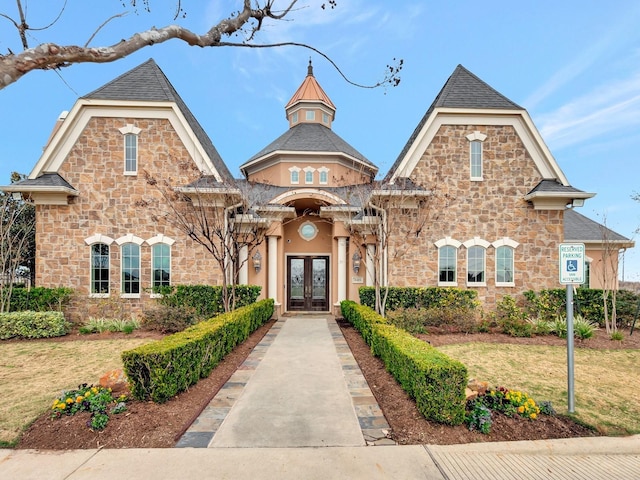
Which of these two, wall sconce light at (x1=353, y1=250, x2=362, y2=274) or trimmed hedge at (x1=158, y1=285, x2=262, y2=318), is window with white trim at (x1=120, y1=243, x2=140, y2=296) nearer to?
trimmed hedge at (x1=158, y1=285, x2=262, y2=318)

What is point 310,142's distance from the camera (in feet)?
58.3

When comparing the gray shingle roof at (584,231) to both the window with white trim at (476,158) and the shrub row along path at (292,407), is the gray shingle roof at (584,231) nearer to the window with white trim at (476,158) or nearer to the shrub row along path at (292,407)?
the window with white trim at (476,158)

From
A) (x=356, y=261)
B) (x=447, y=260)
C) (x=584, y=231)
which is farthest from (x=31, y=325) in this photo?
(x=584, y=231)

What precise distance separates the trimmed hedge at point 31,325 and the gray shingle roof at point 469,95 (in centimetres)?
1172

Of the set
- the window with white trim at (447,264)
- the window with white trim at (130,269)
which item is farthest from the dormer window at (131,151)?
the window with white trim at (447,264)

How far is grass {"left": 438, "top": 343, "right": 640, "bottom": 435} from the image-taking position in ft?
16.6

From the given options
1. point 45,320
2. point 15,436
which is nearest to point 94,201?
point 45,320

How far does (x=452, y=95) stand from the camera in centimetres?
1297

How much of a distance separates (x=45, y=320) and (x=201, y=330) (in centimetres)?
712

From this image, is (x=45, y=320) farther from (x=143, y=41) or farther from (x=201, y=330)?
(x=143, y=41)

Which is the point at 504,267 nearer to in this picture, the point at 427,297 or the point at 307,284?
the point at 427,297

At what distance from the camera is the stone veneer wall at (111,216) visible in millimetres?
12125

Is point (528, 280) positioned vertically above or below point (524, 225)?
below

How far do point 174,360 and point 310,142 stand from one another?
47.3ft
